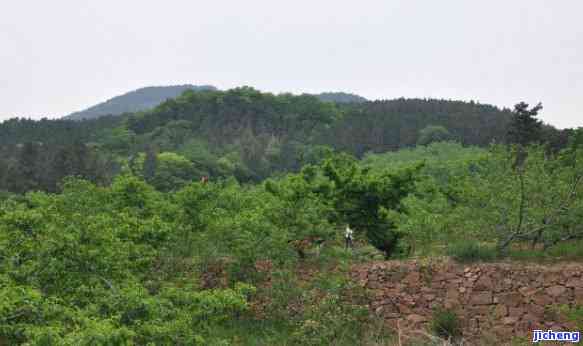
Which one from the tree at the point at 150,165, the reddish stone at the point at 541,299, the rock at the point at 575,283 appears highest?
the tree at the point at 150,165

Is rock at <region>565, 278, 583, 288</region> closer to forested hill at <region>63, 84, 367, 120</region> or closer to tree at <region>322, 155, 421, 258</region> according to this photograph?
tree at <region>322, 155, 421, 258</region>

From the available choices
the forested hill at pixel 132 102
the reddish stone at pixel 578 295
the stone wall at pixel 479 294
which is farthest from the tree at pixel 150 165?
the forested hill at pixel 132 102

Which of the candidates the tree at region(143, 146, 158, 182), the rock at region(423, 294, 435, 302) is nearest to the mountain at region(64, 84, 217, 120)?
the tree at region(143, 146, 158, 182)

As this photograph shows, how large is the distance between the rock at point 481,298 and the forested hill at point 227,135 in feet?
56.6

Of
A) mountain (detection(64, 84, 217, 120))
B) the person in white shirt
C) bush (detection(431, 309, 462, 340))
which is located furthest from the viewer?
mountain (detection(64, 84, 217, 120))

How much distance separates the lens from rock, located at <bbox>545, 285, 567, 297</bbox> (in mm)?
8430

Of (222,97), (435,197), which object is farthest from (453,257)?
(222,97)

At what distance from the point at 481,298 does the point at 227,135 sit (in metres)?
51.0

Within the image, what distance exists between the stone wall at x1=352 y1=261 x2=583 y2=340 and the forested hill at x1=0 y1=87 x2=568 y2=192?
16991mm

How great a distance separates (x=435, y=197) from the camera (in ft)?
47.4

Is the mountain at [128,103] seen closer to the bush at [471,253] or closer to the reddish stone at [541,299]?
the bush at [471,253]

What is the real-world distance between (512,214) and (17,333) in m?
8.06

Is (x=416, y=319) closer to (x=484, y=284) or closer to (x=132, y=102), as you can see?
(x=484, y=284)

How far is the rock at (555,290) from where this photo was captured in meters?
8.43
